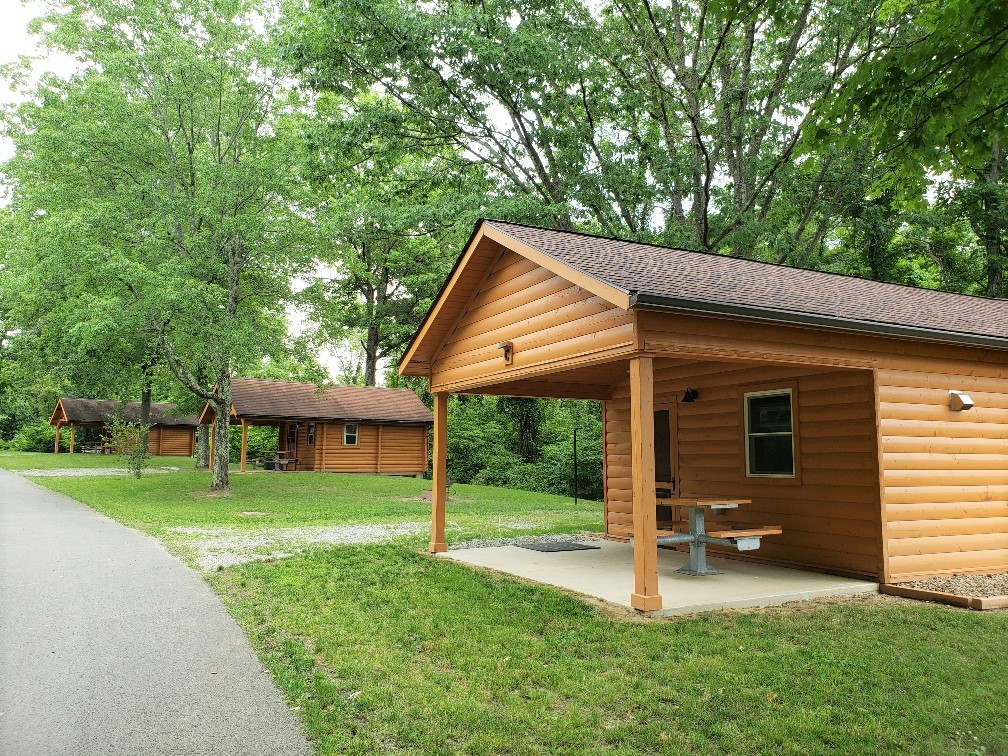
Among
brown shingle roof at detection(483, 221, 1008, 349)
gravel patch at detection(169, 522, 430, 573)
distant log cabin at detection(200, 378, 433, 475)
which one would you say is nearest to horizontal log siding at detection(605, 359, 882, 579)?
brown shingle roof at detection(483, 221, 1008, 349)

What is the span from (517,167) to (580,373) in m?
11.1

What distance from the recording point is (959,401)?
869cm

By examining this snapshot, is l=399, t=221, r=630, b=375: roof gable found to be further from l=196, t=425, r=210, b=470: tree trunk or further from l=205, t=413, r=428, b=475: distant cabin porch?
l=196, t=425, r=210, b=470: tree trunk

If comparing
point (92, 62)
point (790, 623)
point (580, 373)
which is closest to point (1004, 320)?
point (580, 373)

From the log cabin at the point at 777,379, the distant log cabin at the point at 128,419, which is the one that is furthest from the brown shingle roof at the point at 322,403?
the log cabin at the point at 777,379

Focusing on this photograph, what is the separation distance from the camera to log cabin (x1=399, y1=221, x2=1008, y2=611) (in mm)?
6980

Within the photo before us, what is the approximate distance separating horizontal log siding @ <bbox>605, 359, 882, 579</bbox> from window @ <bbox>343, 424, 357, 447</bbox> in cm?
2254

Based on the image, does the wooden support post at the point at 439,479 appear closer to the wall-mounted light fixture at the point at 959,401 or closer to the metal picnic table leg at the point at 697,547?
the metal picnic table leg at the point at 697,547

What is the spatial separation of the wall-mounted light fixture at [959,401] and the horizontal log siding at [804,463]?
1.31 meters

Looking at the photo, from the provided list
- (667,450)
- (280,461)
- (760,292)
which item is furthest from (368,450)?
(760,292)

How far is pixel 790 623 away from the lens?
6207mm

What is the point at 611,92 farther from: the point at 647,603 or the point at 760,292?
the point at 647,603

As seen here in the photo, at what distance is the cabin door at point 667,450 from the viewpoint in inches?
436

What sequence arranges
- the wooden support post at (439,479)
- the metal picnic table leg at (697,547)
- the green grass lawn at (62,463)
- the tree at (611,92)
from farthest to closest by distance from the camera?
the green grass lawn at (62,463)
the tree at (611,92)
the wooden support post at (439,479)
the metal picnic table leg at (697,547)
